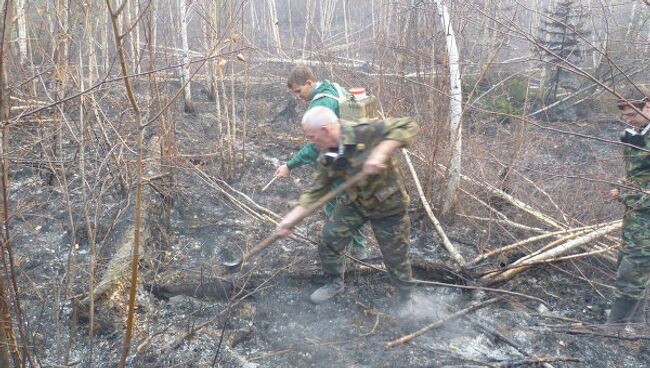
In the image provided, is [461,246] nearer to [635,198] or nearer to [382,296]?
[382,296]

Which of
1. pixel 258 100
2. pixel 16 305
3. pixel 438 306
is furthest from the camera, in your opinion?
pixel 258 100

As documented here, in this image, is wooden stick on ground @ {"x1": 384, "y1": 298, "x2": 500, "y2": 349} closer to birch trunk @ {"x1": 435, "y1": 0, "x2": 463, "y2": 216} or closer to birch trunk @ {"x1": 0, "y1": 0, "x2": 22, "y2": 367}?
birch trunk @ {"x1": 435, "y1": 0, "x2": 463, "y2": 216}

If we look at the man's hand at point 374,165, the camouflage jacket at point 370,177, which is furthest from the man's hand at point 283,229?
the man's hand at point 374,165

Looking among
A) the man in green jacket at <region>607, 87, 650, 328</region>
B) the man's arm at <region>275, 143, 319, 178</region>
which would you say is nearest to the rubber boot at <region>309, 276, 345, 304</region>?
the man's arm at <region>275, 143, 319, 178</region>

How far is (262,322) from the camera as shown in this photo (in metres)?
3.46

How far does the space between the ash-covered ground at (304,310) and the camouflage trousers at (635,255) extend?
15.6 inches

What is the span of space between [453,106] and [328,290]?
2.29 meters

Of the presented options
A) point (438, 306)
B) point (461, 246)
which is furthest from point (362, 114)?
point (461, 246)

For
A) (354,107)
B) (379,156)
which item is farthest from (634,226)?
(354,107)

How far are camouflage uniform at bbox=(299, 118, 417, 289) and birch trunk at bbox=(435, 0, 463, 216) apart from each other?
1.53 m

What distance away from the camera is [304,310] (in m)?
3.64

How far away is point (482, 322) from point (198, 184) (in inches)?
150

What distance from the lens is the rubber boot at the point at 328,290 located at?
3.69 m

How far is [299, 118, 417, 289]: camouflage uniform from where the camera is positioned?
9.89 feet
